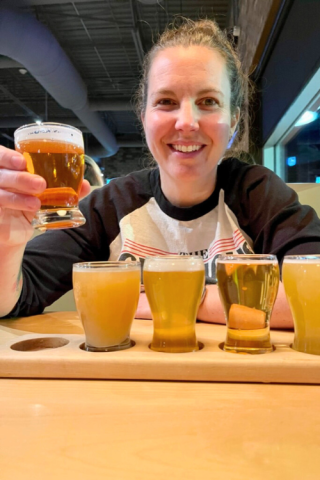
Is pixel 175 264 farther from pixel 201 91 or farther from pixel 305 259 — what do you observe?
pixel 201 91

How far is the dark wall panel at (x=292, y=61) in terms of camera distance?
244cm

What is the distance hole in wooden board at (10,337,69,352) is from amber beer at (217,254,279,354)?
0.33 meters

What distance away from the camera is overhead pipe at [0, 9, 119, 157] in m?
3.76

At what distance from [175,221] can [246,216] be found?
0.25m

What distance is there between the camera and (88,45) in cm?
529

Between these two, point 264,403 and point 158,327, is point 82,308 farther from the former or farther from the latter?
point 264,403

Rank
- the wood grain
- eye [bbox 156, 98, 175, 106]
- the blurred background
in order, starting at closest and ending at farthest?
the wood grain, eye [bbox 156, 98, 175, 106], the blurred background

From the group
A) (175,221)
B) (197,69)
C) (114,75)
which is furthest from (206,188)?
(114,75)

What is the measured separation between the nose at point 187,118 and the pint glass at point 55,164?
0.50 meters

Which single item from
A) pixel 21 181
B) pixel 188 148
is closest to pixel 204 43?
pixel 188 148

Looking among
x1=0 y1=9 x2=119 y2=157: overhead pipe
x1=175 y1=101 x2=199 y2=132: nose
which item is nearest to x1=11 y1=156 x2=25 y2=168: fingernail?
x1=175 y1=101 x2=199 y2=132: nose

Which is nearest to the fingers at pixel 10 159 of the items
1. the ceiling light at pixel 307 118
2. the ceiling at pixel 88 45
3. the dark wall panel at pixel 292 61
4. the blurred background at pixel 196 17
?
the blurred background at pixel 196 17

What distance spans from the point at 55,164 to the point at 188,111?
2.02 ft

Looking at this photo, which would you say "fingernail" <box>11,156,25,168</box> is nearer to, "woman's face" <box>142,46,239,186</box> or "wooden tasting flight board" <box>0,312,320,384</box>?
"wooden tasting flight board" <box>0,312,320,384</box>
